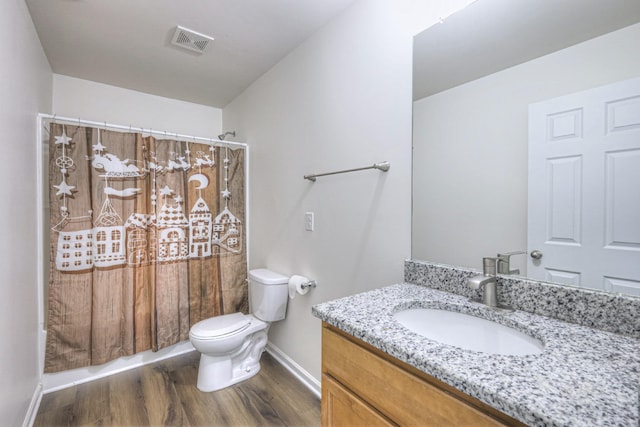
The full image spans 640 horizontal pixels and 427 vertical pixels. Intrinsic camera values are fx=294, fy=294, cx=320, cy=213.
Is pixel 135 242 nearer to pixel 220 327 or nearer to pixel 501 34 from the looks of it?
pixel 220 327

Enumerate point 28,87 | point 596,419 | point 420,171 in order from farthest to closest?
1. point 28,87
2. point 420,171
3. point 596,419

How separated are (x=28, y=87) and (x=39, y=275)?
1138 millimetres

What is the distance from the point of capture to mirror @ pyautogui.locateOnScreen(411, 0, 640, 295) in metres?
0.85

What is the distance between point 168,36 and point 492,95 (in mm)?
1960

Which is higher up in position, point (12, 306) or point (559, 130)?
point (559, 130)

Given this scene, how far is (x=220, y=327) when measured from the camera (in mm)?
1975

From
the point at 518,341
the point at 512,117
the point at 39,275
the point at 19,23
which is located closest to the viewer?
the point at 518,341

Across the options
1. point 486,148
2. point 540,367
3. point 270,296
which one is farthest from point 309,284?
point 540,367

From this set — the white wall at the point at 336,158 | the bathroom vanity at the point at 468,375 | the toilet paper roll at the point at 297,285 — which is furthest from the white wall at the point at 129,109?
the bathroom vanity at the point at 468,375

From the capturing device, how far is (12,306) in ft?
4.49

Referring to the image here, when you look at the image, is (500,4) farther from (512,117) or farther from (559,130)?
(559,130)

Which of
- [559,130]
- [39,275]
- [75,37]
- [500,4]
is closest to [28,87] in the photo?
[75,37]

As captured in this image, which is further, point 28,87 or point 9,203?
point 28,87

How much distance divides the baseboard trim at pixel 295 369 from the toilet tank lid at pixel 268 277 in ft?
1.95
